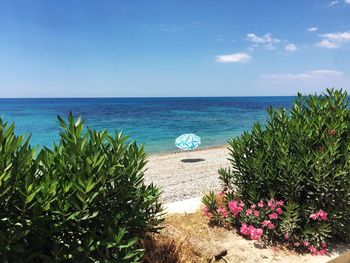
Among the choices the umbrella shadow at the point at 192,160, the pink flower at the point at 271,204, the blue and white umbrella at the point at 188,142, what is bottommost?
the umbrella shadow at the point at 192,160

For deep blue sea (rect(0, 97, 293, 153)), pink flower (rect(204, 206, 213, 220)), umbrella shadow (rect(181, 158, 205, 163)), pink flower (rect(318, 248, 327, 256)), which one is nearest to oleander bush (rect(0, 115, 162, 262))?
deep blue sea (rect(0, 97, 293, 153))

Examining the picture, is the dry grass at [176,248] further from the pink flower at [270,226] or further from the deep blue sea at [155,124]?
the deep blue sea at [155,124]

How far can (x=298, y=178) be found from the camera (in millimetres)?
4590

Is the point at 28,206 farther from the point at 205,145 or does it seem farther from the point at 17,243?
the point at 205,145

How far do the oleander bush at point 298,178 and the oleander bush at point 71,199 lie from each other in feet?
7.95

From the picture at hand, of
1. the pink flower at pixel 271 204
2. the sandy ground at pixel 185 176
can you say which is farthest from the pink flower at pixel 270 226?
the sandy ground at pixel 185 176

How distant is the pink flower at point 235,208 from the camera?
5227mm

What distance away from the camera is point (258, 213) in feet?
16.1

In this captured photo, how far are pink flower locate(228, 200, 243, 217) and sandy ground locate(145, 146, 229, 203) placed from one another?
417 centimetres

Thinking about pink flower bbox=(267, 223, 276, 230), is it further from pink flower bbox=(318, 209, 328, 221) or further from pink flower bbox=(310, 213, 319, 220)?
pink flower bbox=(318, 209, 328, 221)

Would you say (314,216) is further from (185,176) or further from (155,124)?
(155,124)

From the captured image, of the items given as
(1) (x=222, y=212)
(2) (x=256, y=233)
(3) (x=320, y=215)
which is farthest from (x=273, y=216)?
(1) (x=222, y=212)

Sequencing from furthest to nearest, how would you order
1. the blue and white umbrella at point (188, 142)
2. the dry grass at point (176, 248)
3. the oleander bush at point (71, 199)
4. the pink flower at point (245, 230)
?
the blue and white umbrella at point (188, 142) → the pink flower at point (245, 230) → the dry grass at point (176, 248) → the oleander bush at point (71, 199)

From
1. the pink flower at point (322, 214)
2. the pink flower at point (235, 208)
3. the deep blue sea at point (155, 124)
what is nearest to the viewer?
the pink flower at point (322, 214)
